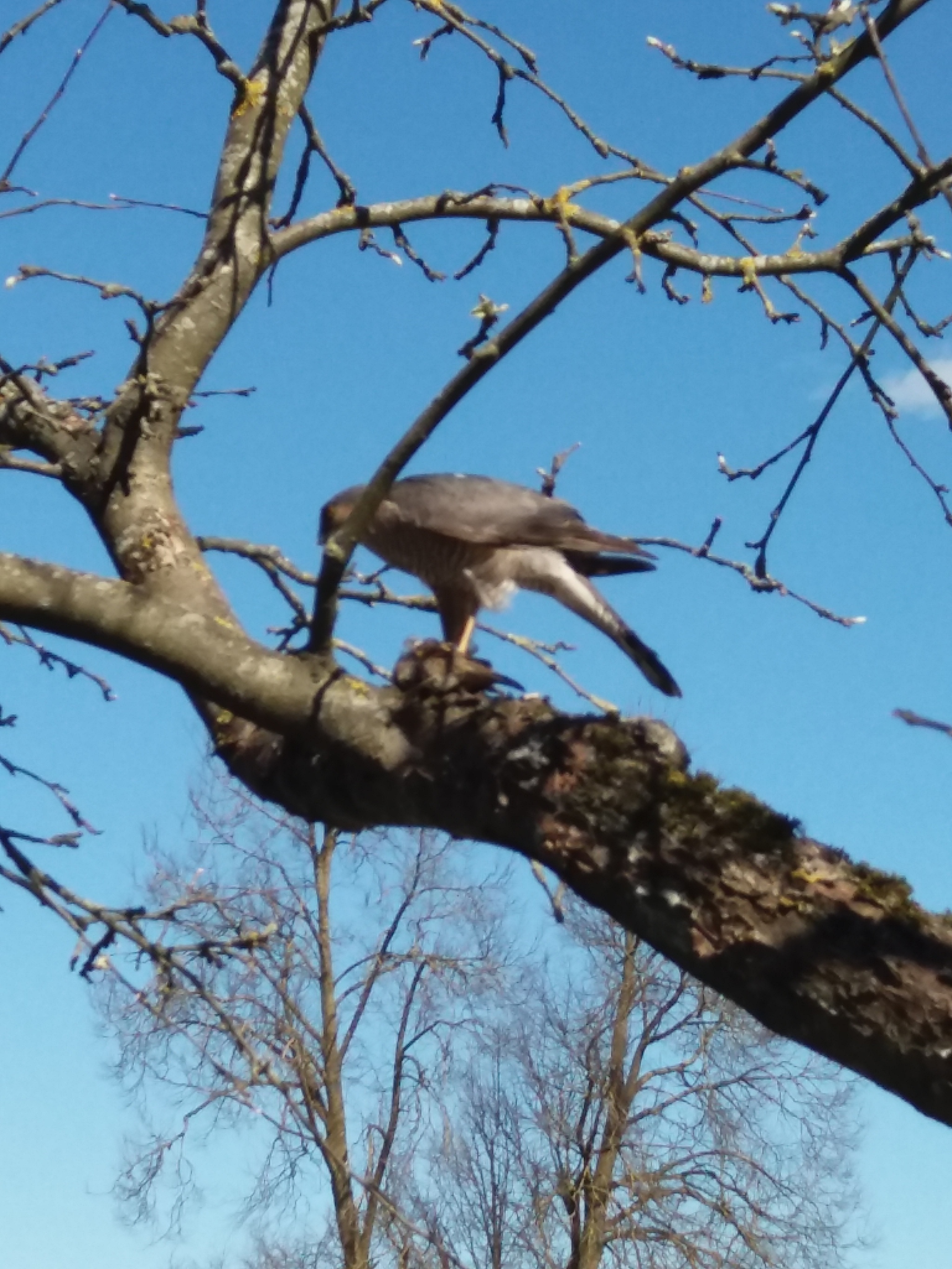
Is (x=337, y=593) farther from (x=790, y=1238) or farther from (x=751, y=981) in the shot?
(x=790, y=1238)

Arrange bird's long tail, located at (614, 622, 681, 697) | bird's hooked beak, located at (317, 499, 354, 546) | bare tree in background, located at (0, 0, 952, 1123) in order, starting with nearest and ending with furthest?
bare tree in background, located at (0, 0, 952, 1123)
bird's long tail, located at (614, 622, 681, 697)
bird's hooked beak, located at (317, 499, 354, 546)

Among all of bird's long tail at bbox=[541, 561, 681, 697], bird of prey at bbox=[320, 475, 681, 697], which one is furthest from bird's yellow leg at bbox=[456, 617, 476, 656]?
bird's long tail at bbox=[541, 561, 681, 697]

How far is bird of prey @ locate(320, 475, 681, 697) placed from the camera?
426cm

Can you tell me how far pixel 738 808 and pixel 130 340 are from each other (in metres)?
1.56

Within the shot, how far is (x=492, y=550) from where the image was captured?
438 cm

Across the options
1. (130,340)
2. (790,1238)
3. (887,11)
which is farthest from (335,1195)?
(887,11)

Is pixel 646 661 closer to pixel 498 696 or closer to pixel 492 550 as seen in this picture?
pixel 492 550

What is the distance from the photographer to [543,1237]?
1410cm

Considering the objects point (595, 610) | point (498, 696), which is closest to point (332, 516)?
point (595, 610)

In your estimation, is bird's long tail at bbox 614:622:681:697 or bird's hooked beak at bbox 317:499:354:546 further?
bird's hooked beak at bbox 317:499:354:546

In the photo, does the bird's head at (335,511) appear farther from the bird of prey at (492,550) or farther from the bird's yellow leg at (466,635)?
the bird's yellow leg at (466,635)

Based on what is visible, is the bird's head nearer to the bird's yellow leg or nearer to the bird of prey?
→ the bird of prey

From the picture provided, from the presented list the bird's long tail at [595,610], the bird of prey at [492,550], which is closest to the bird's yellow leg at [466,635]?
the bird of prey at [492,550]

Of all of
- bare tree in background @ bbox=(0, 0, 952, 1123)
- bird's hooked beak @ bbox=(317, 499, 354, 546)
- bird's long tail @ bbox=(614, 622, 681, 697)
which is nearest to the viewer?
bare tree in background @ bbox=(0, 0, 952, 1123)
